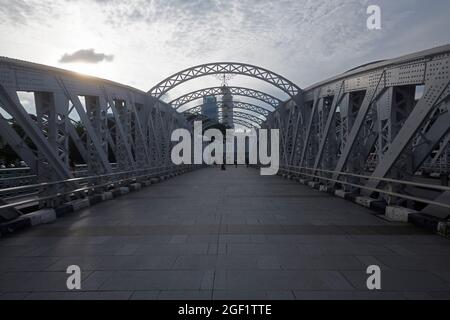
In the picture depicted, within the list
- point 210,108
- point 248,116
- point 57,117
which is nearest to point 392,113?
point 57,117

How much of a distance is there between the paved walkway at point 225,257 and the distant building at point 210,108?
82.7ft

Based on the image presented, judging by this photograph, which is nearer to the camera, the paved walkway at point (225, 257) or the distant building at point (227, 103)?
the paved walkway at point (225, 257)

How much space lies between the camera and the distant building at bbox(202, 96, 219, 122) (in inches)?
1382

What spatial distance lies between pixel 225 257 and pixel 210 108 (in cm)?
3715

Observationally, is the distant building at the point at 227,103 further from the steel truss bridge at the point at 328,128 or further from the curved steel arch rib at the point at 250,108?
the steel truss bridge at the point at 328,128

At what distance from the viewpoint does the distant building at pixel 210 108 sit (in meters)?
35.1

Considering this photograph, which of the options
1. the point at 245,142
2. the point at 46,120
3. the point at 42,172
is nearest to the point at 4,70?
the point at 46,120

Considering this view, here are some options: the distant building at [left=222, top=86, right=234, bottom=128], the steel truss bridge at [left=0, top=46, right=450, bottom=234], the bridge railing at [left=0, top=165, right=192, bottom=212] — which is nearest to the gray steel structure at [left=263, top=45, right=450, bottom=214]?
the steel truss bridge at [left=0, top=46, right=450, bottom=234]

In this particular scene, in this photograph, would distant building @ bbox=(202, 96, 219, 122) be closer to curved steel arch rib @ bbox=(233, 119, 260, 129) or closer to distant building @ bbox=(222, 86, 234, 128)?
distant building @ bbox=(222, 86, 234, 128)

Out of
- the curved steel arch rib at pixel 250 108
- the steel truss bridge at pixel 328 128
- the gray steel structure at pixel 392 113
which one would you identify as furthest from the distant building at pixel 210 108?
the gray steel structure at pixel 392 113

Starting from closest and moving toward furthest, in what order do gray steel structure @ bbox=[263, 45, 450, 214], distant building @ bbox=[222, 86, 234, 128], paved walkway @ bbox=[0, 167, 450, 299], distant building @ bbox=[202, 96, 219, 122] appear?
paved walkway @ bbox=[0, 167, 450, 299], gray steel structure @ bbox=[263, 45, 450, 214], distant building @ bbox=[222, 86, 234, 128], distant building @ bbox=[202, 96, 219, 122]

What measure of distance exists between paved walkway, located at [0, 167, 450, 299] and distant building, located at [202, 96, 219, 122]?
82.7 ft
